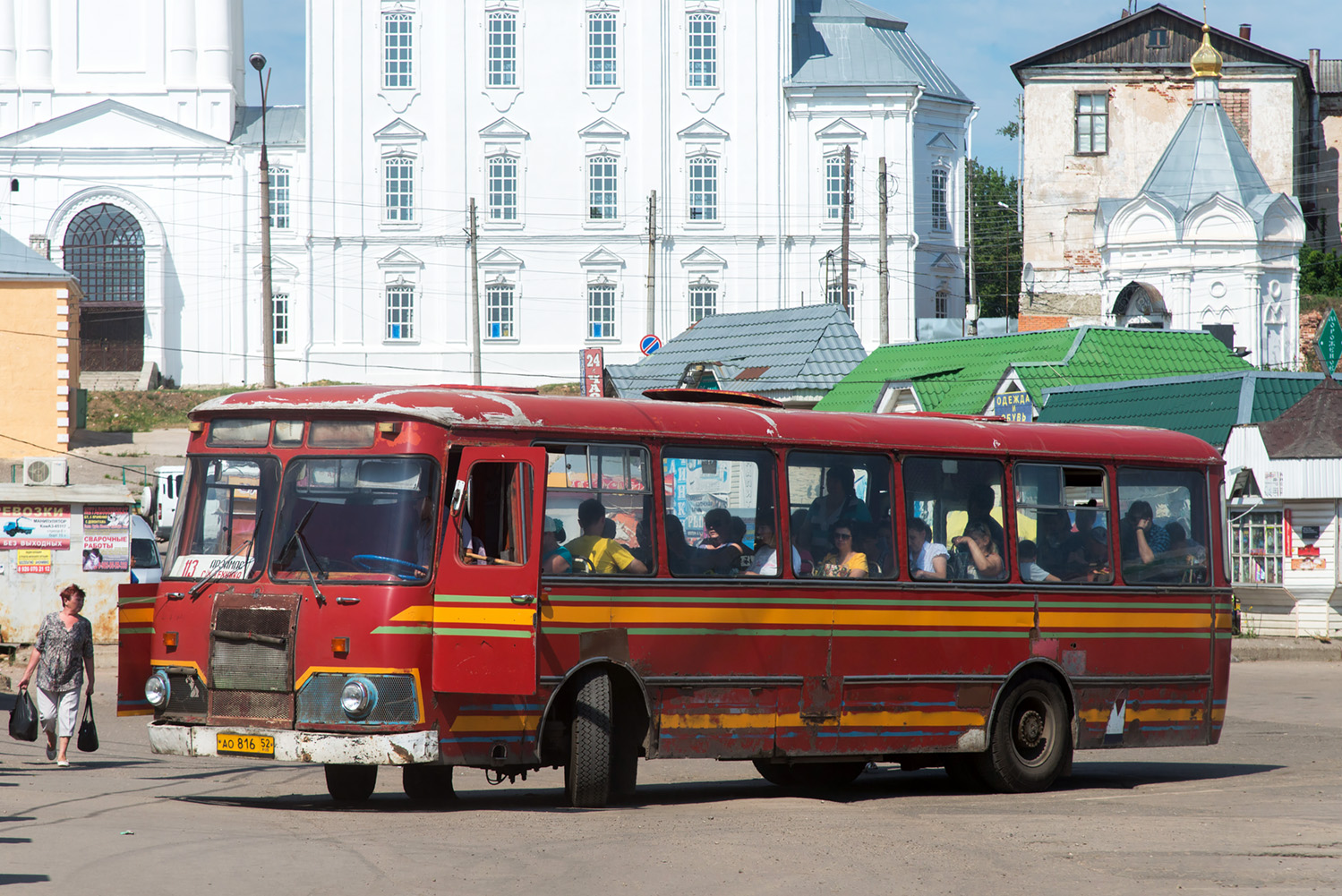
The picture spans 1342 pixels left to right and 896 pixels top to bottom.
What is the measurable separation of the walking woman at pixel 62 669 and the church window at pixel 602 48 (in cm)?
5789

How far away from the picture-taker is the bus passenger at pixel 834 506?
41.2 feet

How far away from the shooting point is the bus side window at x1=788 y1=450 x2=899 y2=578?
1247cm

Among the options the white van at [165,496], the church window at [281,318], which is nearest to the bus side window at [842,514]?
the white van at [165,496]

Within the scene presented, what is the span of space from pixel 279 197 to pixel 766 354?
3971cm

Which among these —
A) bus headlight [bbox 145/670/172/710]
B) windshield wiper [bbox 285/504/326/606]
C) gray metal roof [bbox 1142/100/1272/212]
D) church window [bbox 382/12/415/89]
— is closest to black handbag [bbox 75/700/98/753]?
bus headlight [bbox 145/670/172/710]

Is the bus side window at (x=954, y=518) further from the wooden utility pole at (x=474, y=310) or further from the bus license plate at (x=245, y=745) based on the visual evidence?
the wooden utility pole at (x=474, y=310)

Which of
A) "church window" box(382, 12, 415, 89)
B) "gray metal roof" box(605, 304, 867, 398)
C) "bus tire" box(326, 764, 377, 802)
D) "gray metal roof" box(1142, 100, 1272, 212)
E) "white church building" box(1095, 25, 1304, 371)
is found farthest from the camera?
"church window" box(382, 12, 415, 89)

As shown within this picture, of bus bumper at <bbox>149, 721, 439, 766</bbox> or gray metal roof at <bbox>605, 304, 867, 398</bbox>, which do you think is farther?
gray metal roof at <bbox>605, 304, 867, 398</bbox>

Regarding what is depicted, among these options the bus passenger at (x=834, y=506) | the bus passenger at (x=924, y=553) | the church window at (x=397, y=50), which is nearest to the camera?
the bus passenger at (x=834, y=506)

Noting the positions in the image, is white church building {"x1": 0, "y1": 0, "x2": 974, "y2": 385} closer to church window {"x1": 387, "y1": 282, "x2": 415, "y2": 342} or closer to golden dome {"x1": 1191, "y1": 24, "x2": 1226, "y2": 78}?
church window {"x1": 387, "y1": 282, "x2": 415, "y2": 342}

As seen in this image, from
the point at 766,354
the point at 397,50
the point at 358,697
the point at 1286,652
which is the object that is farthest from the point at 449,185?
the point at 358,697

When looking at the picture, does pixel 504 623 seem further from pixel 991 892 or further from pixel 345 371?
pixel 345 371

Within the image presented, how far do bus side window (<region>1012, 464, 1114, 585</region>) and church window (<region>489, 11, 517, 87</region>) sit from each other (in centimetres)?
5932

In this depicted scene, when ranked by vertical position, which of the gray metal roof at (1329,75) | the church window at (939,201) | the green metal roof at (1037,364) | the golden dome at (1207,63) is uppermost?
the gray metal roof at (1329,75)
